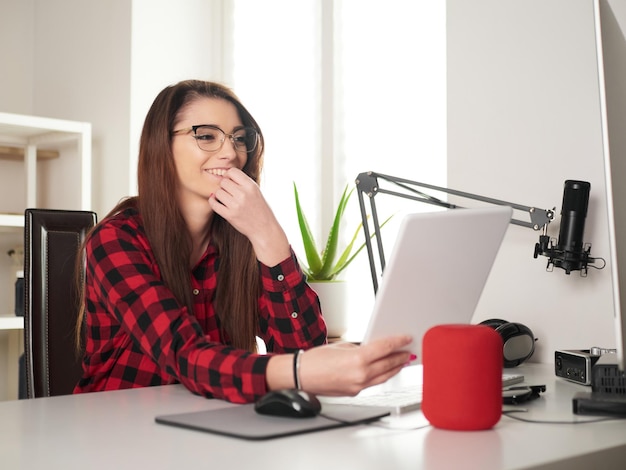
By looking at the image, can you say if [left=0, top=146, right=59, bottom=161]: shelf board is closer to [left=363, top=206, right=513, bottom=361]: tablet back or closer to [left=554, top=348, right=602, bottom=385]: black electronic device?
[left=554, top=348, right=602, bottom=385]: black electronic device

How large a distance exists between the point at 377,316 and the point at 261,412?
0.20 m

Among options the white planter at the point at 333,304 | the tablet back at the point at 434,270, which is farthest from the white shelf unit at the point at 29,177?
the tablet back at the point at 434,270

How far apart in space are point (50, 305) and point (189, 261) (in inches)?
11.8

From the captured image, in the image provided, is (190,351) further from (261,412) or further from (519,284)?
(519,284)

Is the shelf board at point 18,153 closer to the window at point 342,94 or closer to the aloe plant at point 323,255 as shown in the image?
the window at point 342,94

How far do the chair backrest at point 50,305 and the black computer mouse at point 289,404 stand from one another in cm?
75

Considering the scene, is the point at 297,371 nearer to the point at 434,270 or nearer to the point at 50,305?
the point at 434,270

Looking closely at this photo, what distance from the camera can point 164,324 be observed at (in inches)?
52.7

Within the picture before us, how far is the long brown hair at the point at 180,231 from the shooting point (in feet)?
5.33

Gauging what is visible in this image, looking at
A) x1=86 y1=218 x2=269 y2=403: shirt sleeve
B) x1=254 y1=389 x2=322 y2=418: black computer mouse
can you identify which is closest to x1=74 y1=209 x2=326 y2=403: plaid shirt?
x1=86 y1=218 x2=269 y2=403: shirt sleeve

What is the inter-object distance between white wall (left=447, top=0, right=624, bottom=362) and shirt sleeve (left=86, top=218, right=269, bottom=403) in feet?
3.08

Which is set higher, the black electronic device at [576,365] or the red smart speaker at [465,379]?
the red smart speaker at [465,379]

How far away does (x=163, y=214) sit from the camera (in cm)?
165

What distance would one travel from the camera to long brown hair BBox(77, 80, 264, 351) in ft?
5.33
